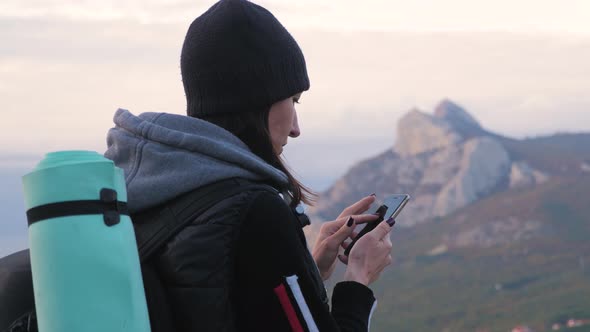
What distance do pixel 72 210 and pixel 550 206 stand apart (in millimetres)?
184051

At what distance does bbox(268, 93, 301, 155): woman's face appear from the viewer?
4.00m

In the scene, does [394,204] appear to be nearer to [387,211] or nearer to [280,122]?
[387,211]

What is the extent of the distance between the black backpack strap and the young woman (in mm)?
25

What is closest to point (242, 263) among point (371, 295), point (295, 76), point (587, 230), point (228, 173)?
point (228, 173)

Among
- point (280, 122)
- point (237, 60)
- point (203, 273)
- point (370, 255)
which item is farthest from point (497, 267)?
point (203, 273)

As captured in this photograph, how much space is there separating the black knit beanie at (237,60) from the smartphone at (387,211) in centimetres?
80

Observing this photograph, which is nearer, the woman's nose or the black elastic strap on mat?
the black elastic strap on mat

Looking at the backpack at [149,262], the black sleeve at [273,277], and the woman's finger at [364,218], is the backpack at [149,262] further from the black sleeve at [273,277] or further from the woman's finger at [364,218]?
the woman's finger at [364,218]

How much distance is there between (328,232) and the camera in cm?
474

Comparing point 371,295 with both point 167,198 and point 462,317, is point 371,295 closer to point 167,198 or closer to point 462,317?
point 167,198

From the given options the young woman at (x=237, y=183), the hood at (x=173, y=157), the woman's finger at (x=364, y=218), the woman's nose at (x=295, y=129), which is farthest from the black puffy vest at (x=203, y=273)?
the woman's finger at (x=364, y=218)

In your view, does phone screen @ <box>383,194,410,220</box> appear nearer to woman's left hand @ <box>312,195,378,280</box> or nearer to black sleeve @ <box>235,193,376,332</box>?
woman's left hand @ <box>312,195,378,280</box>

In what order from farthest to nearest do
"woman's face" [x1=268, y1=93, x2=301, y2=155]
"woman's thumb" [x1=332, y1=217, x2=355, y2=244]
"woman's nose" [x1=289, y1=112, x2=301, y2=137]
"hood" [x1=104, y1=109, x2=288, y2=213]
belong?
"woman's thumb" [x1=332, y1=217, x2=355, y2=244], "woman's nose" [x1=289, y1=112, x2=301, y2=137], "woman's face" [x1=268, y1=93, x2=301, y2=155], "hood" [x1=104, y1=109, x2=288, y2=213]

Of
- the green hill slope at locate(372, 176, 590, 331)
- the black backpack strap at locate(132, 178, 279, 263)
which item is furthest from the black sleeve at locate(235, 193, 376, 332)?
the green hill slope at locate(372, 176, 590, 331)
